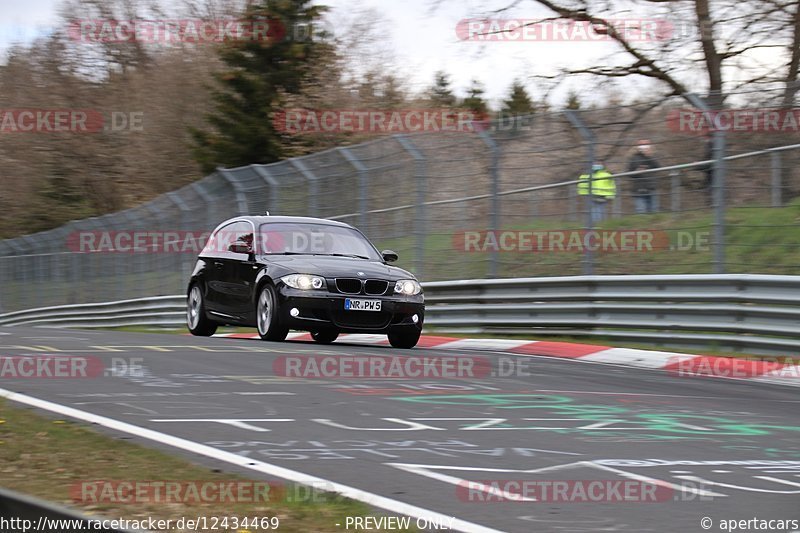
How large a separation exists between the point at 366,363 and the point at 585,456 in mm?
5091

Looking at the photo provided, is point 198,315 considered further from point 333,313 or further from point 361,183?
point 361,183

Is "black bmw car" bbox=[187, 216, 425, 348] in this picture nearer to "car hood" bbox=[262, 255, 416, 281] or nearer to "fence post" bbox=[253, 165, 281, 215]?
"car hood" bbox=[262, 255, 416, 281]

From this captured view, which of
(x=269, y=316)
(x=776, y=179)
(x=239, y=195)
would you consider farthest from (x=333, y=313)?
(x=239, y=195)

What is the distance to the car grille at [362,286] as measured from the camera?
1331 centimetres

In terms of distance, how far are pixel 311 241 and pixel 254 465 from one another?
8891 mm

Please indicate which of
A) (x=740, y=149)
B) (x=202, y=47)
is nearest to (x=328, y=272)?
(x=740, y=149)

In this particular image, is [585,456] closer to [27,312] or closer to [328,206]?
[328,206]

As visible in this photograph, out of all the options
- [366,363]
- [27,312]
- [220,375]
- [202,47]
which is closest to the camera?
[220,375]

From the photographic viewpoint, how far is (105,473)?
217 inches

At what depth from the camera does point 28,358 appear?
11367 millimetres

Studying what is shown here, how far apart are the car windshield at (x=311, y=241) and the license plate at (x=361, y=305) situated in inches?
49.1

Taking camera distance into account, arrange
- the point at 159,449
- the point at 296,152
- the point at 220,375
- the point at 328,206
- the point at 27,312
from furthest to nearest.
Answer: the point at 296,152
the point at 27,312
the point at 328,206
the point at 220,375
the point at 159,449

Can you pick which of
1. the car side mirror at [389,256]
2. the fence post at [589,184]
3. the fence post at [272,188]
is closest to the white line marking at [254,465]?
the car side mirror at [389,256]

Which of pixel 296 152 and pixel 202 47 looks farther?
pixel 202 47
